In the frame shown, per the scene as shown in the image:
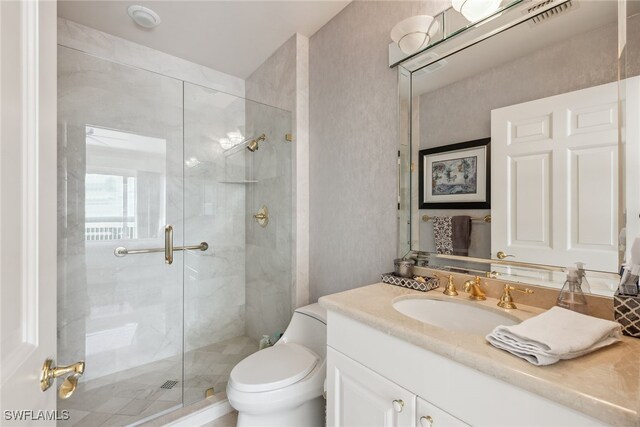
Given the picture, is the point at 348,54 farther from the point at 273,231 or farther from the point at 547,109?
the point at 273,231

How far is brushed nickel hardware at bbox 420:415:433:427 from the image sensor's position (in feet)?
2.29

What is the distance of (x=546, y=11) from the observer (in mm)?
953

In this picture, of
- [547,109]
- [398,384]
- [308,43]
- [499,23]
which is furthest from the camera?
[308,43]

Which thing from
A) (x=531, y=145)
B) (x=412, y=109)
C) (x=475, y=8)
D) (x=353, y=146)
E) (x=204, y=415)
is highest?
(x=475, y=8)

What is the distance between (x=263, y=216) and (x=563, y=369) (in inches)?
72.2

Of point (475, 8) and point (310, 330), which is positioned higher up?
point (475, 8)

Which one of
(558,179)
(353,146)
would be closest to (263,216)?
(353,146)

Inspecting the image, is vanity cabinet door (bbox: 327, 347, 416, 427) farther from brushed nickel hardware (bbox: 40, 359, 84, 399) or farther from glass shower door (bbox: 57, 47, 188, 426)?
glass shower door (bbox: 57, 47, 188, 426)

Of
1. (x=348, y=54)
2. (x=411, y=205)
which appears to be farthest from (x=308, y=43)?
(x=411, y=205)

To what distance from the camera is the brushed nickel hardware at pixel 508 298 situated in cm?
94

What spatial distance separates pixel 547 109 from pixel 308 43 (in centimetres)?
161

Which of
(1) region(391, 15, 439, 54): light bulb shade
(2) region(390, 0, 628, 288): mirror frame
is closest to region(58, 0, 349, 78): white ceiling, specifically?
(1) region(391, 15, 439, 54): light bulb shade

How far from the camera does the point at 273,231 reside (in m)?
2.11

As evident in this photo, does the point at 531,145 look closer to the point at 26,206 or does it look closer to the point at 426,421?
the point at 426,421
